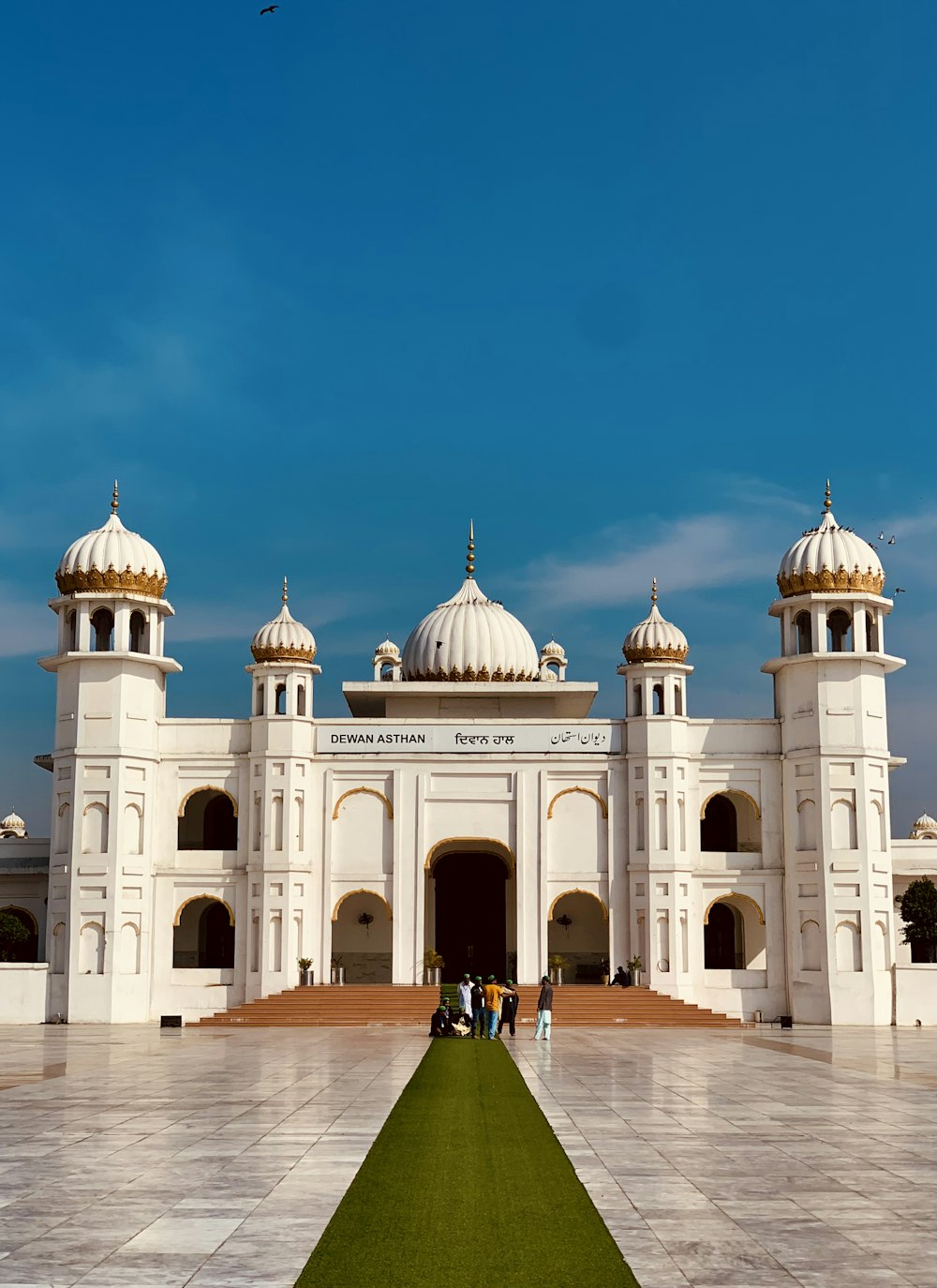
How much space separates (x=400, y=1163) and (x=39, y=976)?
26137 millimetres

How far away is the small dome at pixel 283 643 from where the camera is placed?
128 feet

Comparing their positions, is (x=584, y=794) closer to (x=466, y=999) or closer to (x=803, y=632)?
(x=803, y=632)

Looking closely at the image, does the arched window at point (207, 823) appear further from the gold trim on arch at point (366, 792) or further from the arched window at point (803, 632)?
the arched window at point (803, 632)

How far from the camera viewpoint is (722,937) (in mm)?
40844

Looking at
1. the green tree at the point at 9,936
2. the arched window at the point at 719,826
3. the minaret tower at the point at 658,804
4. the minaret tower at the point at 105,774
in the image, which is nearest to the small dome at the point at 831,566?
the minaret tower at the point at 658,804

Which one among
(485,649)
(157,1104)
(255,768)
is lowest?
(157,1104)

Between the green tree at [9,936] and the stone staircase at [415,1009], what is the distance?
20.6 feet

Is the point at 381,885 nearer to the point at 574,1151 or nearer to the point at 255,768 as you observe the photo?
the point at 255,768

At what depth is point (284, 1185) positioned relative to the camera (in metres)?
11.1

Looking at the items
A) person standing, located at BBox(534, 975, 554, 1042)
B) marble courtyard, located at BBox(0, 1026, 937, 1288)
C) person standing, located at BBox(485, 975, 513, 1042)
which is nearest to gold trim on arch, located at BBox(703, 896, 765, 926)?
person standing, located at BBox(534, 975, 554, 1042)

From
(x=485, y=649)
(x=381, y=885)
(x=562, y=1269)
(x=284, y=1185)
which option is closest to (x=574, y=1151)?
(x=284, y=1185)

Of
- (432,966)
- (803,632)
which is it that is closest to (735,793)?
(803,632)

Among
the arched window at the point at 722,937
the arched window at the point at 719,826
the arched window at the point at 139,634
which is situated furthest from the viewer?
the arched window at the point at 719,826

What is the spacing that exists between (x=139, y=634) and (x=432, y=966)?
11309 millimetres
